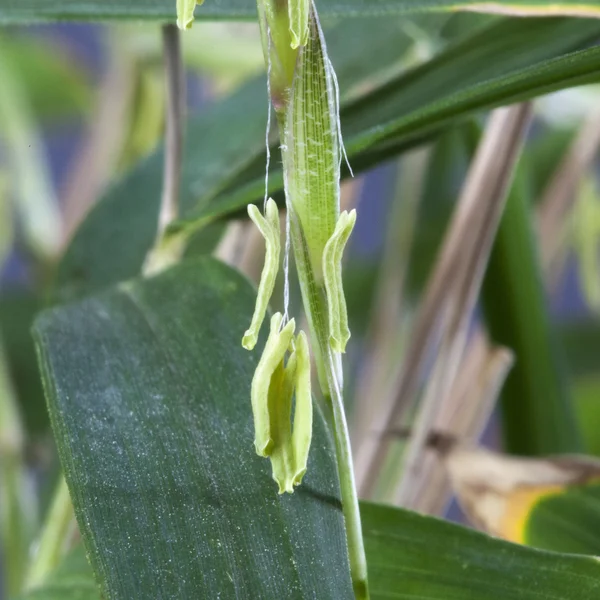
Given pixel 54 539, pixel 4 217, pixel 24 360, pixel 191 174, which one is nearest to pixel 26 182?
pixel 4 217

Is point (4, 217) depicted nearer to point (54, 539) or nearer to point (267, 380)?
point (54, 539)

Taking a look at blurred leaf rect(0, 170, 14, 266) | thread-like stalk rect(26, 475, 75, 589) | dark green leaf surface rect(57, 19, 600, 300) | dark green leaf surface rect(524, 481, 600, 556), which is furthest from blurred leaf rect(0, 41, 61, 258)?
dark green leaf surface rect(524, 481, 600, 556)

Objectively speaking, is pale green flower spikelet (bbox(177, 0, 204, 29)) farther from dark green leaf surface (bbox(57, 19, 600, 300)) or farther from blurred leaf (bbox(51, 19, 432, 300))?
blurred leaf (bbox(51, 19, 432, 300))

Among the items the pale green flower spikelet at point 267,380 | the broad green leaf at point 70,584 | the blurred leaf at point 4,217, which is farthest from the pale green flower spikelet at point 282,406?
the blurred leaf at point 4,217

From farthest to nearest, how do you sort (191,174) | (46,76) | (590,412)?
(46,76)
(590,412)
(191,174)

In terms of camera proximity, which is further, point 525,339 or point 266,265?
point 525,339

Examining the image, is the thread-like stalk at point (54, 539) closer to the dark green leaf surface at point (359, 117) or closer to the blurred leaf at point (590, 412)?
the dark green leaf surface at point (359, 117)
